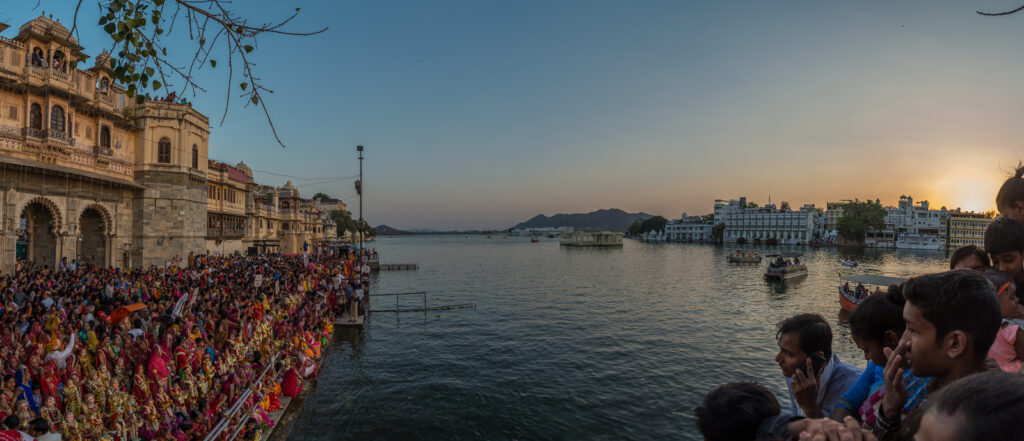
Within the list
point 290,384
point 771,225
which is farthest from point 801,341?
point 771,225

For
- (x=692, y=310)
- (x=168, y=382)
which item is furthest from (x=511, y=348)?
(x=692, y=310)

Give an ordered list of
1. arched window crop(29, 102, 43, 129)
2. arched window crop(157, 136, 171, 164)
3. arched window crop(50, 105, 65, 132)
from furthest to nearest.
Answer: arched window crop(157, 136, 171, 164), arched window crop(50, 105, 65, 132), arched window crop(29, 102, 43, 129)

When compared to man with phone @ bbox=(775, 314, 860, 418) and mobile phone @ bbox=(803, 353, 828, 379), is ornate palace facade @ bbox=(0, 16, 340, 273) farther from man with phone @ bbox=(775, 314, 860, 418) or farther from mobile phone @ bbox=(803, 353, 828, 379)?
mobile phone @ bbox=(803, 353, 828, 379)

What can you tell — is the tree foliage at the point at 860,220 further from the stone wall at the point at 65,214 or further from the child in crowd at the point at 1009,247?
the stone wall at the point at 65,214

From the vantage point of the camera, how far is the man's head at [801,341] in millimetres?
3326

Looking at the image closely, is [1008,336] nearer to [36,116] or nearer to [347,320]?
[347,320]

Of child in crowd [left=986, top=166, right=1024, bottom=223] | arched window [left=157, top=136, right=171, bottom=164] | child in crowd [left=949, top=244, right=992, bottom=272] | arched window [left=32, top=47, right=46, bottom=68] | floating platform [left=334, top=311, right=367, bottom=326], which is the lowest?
floating platform [left=334, top=311, right=367, bottom=326]

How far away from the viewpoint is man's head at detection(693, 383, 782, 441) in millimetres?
2186

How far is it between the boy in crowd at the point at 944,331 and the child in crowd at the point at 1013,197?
8.45ft

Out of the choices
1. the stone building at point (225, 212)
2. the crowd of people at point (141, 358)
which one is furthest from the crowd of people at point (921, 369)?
the stone building at point (225, 212)

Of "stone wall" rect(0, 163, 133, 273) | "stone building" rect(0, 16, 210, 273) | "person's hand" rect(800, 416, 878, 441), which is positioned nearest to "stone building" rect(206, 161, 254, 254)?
"stone building" rect(0, 16, 210, 273)

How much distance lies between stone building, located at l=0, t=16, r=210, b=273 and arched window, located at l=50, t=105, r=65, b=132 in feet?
0.16

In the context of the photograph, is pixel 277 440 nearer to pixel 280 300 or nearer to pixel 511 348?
pixel 280 300

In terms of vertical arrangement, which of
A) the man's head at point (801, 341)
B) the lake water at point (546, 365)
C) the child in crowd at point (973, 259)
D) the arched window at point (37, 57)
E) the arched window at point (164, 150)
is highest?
the arched window at point (37, 57)
